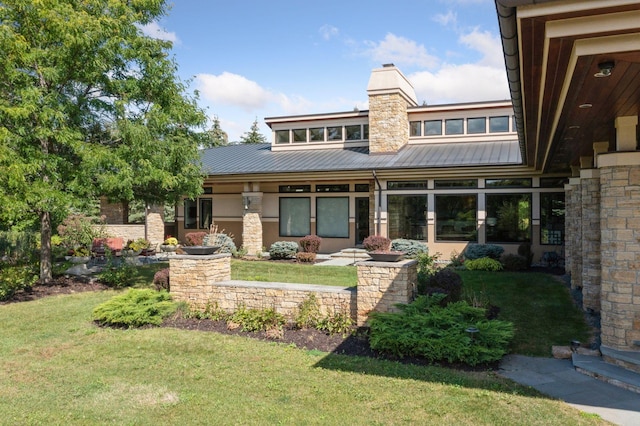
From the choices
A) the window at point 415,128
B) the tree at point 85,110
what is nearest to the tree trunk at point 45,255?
the tree at point 85,110

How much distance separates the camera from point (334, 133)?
21.5 meters

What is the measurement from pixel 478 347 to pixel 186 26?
42.4 feet

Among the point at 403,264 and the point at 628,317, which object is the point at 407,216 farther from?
the point at 628,317

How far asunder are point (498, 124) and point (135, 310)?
1579 cm

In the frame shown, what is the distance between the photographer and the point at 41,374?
609cm

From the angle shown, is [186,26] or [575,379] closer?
[575,379]

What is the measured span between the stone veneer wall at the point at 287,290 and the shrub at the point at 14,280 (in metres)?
4.61

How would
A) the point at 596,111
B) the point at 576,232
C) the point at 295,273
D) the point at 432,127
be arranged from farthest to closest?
the point at 432,127, the point at 295,273, the point at 576,232, the point at 596,111

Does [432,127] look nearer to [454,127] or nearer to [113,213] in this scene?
[454,127]

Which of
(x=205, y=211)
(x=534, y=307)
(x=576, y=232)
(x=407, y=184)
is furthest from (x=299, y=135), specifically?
(x=534, y=307)

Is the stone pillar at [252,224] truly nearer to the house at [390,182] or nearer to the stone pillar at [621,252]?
the house at [390,182]

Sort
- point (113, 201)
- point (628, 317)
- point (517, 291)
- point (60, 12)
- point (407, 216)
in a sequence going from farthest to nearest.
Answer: point (407, 216), point (113, 201), point (517, 291), point (60, 12), point (628, 317)

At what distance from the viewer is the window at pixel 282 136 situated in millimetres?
22500

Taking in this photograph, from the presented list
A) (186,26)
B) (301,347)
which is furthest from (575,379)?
(186,26)
